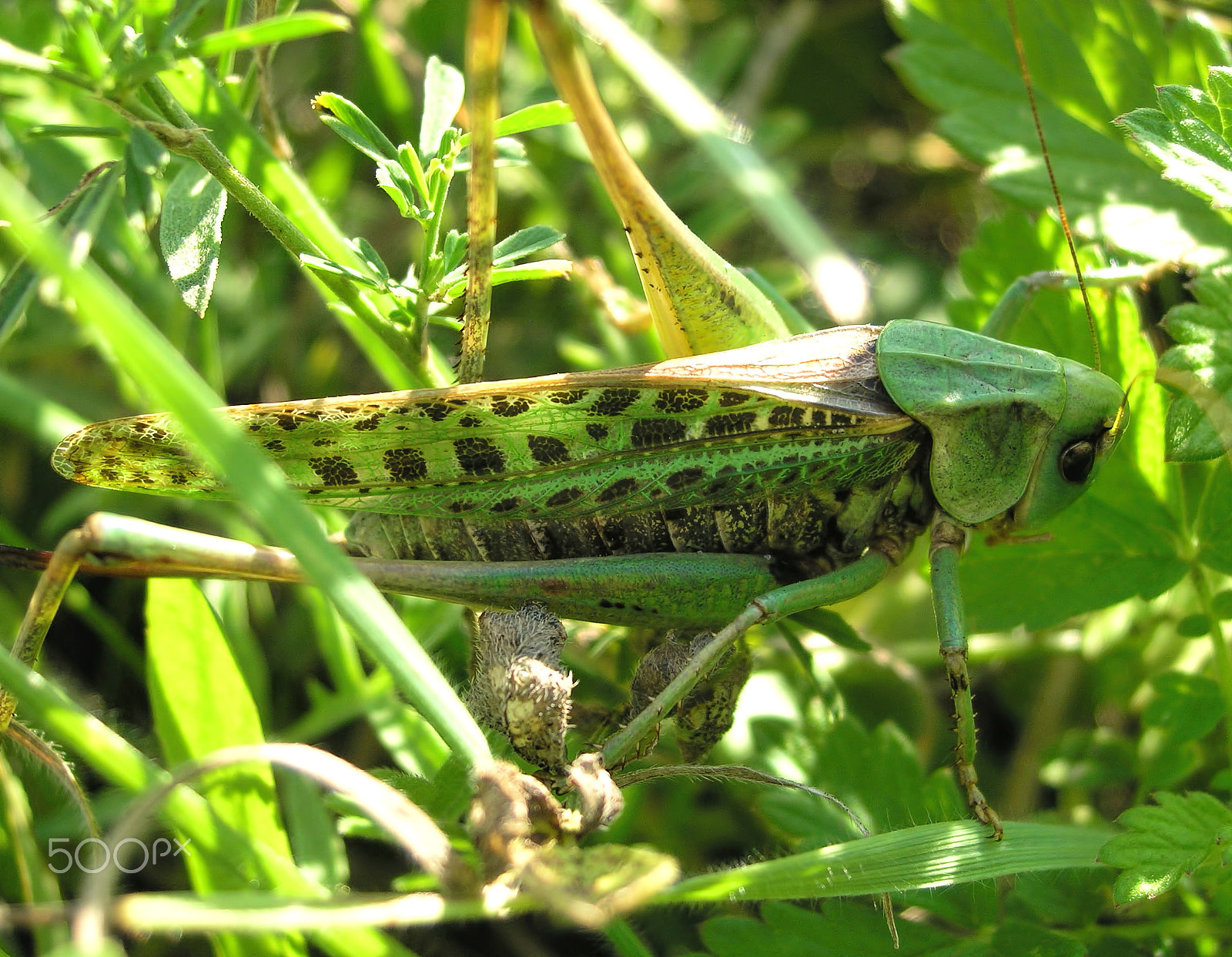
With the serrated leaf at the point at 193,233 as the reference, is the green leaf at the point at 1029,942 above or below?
below

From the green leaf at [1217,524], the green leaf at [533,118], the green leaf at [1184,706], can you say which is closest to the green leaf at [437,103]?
the green leaf at [533,118]

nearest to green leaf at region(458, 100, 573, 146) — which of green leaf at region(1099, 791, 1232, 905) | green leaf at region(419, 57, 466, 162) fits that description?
green leaf at region(419, 57, 466, 162)

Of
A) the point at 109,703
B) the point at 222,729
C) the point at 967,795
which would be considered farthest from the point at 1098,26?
the point at 109,703

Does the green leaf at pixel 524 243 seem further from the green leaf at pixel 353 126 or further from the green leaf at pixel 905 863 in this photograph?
the green leaf at pixel 905 863

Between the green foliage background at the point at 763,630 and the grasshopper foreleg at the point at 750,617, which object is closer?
the grasshopper foreleg at the point at 750,617

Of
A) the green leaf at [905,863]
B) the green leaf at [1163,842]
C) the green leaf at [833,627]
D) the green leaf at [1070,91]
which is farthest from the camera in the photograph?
the green leaf at [1070,91]

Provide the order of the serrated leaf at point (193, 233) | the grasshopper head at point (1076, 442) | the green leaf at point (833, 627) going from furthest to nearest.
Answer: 1. the green leaf at point (833, 627)
2. the grasshopper head at point (1076, 442)
3. the serrated leaf at point (193, 233)

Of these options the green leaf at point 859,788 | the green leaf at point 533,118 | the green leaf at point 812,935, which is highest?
the green leaf at point 533,118

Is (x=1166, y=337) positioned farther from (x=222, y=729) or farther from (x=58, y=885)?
(x=58, y=885)

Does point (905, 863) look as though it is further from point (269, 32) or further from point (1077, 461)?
point (269, 32)
